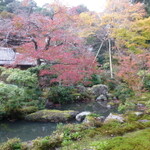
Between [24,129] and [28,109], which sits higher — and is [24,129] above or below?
below

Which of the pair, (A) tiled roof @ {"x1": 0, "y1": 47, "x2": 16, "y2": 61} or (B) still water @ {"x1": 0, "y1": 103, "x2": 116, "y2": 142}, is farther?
(A) tiled roof @ {"x1": 0, "y1": 47, "x2": 16, "y2": 61}

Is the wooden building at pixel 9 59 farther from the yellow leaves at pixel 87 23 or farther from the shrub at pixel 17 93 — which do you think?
the yellow leaves at pixel 87 23

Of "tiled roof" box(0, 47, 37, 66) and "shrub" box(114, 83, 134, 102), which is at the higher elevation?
"tiled roof" box(0, 47, 37, 66)

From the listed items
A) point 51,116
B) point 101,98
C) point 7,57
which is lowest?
point 101,98

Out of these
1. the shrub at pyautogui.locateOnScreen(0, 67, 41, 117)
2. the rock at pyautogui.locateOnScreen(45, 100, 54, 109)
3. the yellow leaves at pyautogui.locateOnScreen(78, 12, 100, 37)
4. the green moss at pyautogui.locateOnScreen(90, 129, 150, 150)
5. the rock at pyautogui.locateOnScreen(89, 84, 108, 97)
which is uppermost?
the yellow leaves at pyautogui.locateOnScreen(78, 12, 100, 37)

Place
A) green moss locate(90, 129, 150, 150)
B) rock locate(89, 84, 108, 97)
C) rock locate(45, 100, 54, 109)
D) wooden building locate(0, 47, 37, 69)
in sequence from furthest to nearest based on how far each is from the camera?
wooden building locate(0, 47, 37, 69)
rock locate(89, 84, 108, 97)
rock locate(45, 100, 54, 109)
green moss locate(90, 129, 150, 150)

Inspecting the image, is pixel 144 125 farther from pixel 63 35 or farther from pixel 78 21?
pixel 78 21

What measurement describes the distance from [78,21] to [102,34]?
3.06 m

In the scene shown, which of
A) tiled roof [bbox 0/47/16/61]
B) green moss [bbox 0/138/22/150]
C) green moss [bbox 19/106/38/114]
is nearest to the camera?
green moss [bbox 0/138/22/150]

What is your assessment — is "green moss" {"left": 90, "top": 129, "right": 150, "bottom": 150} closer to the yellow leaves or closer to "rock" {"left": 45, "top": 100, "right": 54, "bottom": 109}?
"rock" {"left": 45, "top": 100, "right": 54, "bottom": 109}

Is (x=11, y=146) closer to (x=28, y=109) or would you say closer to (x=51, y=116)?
(x=51, y=116)

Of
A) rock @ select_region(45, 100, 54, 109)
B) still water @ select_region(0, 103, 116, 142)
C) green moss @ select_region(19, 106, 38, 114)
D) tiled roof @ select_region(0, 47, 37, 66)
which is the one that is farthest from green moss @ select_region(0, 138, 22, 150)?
tiled roof @ select_region(0, 47, 37, 66)

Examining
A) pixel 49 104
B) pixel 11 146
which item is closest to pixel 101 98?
pixel 49 104

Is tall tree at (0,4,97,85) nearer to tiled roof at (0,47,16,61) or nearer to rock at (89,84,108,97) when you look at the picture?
rock at (89,84,108,97)
